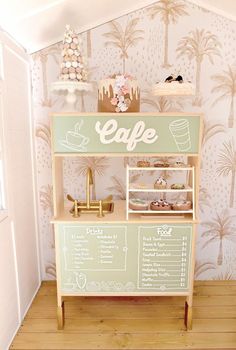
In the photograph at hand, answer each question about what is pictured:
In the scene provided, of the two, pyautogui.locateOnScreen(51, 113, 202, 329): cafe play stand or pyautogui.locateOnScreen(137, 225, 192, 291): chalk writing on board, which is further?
pyautogui.locateOnScreen(137, 225, 192, 291): chalk writing on board

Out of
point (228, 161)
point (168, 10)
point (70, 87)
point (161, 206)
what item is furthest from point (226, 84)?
point (70, 87)

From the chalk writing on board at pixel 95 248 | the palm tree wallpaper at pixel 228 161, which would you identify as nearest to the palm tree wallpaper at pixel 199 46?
the palm tree wallpaper at pixel 228 161

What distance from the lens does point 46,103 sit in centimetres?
279

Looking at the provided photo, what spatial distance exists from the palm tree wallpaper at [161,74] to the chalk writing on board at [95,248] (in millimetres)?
684

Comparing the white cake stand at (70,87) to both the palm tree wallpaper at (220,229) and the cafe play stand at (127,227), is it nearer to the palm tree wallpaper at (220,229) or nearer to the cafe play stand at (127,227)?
the cafe play stand at (127,227)

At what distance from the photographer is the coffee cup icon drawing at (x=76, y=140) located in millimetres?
2180

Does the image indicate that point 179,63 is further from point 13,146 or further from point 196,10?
point 13,146

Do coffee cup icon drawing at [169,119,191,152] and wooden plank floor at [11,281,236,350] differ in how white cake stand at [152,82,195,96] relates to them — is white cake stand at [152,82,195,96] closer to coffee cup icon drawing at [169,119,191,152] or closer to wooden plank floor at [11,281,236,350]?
coffee cup icon drawing at [169,119,191,152]

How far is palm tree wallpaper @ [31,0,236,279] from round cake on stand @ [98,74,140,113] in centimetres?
57

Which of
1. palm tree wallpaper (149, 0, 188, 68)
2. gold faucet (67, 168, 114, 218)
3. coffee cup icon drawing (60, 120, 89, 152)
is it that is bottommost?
gold faucet (67, 168, 114, 218)

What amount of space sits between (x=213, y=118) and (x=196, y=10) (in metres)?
0.95

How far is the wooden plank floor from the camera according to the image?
2250mm

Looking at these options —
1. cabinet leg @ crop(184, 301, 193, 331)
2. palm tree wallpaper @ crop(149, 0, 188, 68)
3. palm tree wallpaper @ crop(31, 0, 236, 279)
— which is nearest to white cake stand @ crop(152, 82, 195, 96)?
palm tree wallpaper @ crop(31, 0, 236, 279)

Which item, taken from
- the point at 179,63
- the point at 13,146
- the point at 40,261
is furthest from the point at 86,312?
the point at 179,63
